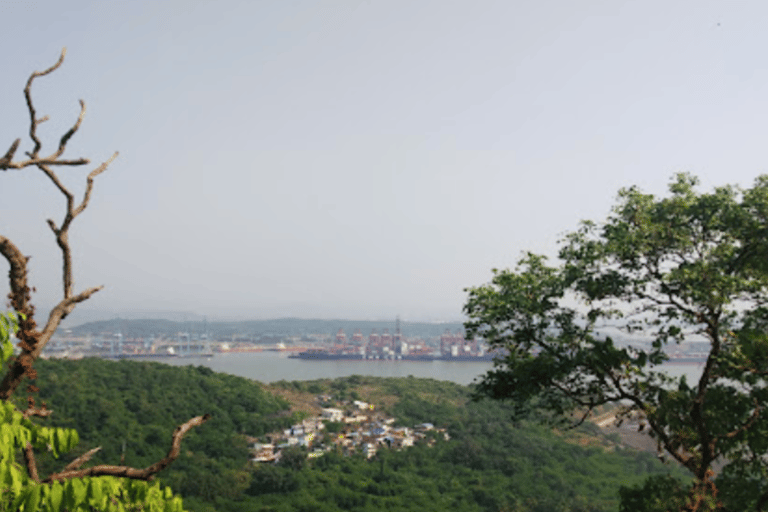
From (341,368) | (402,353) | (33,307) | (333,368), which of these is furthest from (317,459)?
(402,353)

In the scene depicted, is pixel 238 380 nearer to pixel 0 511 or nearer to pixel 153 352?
pixel 0 511

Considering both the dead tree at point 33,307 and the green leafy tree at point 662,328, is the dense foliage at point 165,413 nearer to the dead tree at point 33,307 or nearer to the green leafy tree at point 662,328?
the green leafy tree at point 662,328

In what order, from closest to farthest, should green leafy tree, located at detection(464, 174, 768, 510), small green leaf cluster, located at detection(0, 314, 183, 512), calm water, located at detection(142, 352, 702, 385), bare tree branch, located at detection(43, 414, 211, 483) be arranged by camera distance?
small green leaf cluster, located at detection(0, 314, 183, 512)
bare tree branch, located at detection(43, 414, 211, 483)
green leafy tree, located at detection(464, 174, 768, 510)
calm water, located at detection(142, 352, 702, 385)

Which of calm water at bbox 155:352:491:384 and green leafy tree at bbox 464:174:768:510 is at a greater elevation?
green leafy tree at bbox 464:174:768:510

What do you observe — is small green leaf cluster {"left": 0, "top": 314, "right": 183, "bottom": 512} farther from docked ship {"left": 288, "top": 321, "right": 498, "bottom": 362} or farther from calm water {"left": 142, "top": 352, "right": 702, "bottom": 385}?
docked ship {"left": 288, "top": 321, "right": 498, "bottom": 362}

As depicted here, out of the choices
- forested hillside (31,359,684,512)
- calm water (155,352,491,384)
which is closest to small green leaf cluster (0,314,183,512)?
forested hillside (31,359,684,512)

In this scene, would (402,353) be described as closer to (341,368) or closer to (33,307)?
(341,368)
